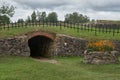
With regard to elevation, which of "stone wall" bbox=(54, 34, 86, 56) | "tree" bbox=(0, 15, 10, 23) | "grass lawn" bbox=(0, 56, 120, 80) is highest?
"tree" bbox=(0, 15, 10, 23)

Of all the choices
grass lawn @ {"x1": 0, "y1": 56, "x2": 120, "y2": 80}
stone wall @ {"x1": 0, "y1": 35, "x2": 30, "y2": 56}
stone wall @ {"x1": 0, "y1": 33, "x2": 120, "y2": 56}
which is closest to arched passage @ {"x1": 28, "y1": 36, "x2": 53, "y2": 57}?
stone wall @ {"x1": 0, "y1": 33, "x2": 120, "y2": 56}

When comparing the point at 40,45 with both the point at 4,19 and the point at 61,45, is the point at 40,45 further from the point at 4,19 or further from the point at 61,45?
the point at 4,19

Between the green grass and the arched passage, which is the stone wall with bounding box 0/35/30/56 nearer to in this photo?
the green grass

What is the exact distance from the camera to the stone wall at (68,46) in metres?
29.3

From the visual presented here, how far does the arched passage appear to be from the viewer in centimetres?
3109

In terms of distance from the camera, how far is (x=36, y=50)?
3475 cm

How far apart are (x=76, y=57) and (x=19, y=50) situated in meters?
4.90

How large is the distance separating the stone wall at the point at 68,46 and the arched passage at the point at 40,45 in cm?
106

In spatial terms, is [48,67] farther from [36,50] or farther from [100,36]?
[36,50]

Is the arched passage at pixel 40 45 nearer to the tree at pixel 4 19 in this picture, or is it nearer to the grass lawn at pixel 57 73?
the grass lawn at pixel 57 73

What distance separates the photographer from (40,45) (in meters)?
33.9

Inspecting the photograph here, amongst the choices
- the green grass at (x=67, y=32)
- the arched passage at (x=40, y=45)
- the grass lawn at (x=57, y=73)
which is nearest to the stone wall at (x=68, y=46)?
the green grass at (x=67, y=32)

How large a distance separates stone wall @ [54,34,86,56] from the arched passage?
3.47 feet

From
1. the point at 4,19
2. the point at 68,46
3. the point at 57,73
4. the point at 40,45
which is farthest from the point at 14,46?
the point at 4,19
